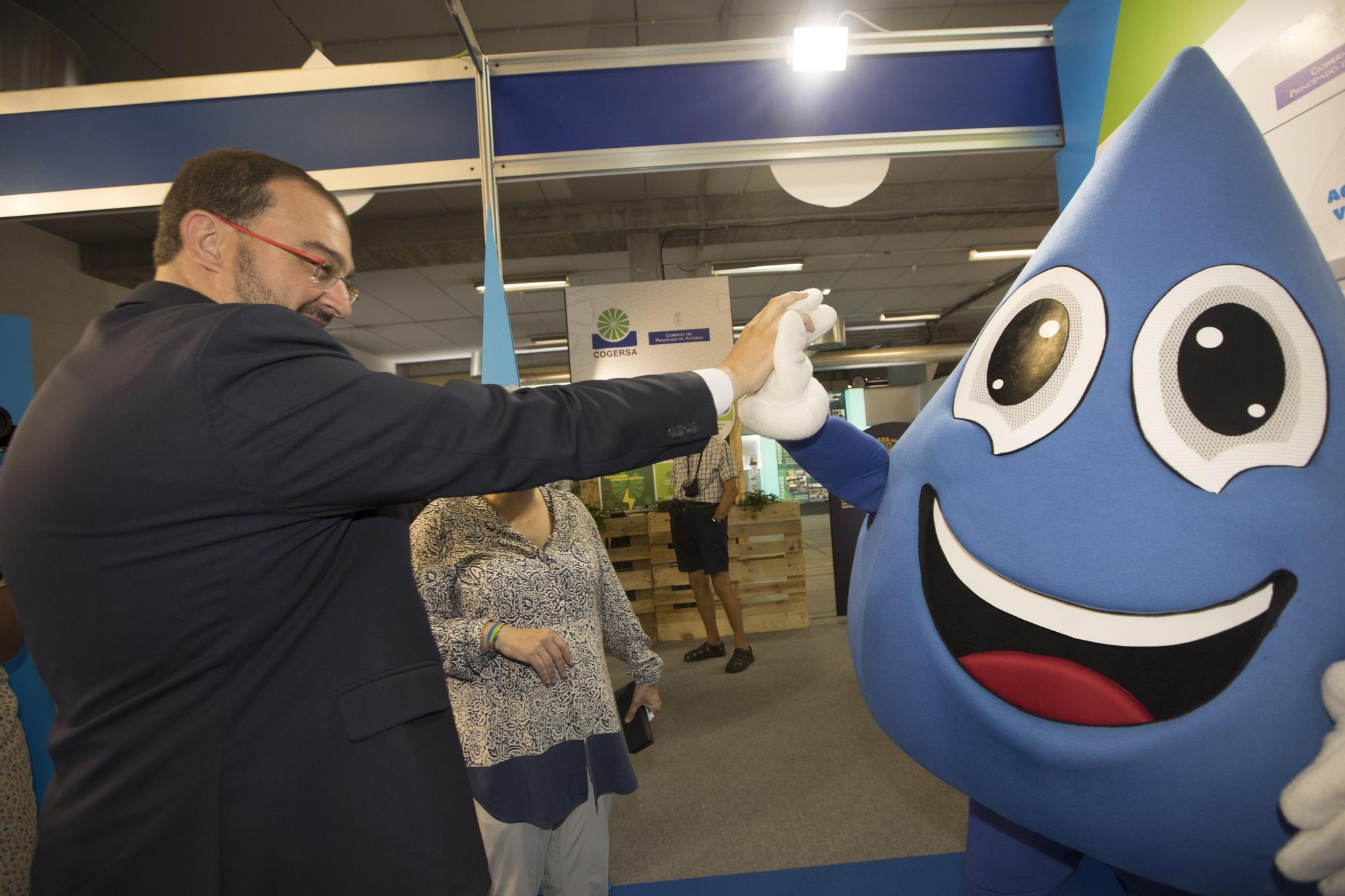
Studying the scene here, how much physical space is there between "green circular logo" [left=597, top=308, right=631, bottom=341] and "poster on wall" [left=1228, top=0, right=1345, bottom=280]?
343 centimetres

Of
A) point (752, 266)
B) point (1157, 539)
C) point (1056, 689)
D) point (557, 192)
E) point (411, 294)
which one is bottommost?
point (1056, 689)

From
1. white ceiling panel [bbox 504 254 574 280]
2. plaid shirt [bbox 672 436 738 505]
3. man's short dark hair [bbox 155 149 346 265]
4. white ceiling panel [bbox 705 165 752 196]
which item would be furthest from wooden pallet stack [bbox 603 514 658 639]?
man's short dark hair [bbox 155 149 346 265]

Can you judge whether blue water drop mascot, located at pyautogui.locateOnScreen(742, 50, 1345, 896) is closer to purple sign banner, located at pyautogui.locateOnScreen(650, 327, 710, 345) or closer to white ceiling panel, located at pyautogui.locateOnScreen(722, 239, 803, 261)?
purple sign banner, located at pyautogui.locateOnScreen(650, 327, 710, 345)

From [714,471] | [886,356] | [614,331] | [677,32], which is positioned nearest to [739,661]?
[714,471]

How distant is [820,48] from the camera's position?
5.41 ft

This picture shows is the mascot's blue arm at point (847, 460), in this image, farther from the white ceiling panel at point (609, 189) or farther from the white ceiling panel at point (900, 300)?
the white ceiling panel at point (900, 300)

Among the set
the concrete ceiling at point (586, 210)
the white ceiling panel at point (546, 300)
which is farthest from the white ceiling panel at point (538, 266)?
the white ceiling panel at point (546, 300)

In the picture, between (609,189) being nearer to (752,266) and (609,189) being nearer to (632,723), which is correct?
(752,266)

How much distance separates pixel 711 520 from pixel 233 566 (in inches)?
157

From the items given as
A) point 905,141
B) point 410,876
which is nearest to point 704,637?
point 905,141

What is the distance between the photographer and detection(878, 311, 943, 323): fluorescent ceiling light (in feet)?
40.0

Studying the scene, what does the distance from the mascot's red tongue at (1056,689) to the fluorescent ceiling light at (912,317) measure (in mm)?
11908

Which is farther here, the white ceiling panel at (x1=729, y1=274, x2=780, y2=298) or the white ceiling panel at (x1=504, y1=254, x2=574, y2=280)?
the white ceiling panel at (x1=729, y1=274, x2=780, y2=298)

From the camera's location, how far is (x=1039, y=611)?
2.62ft
